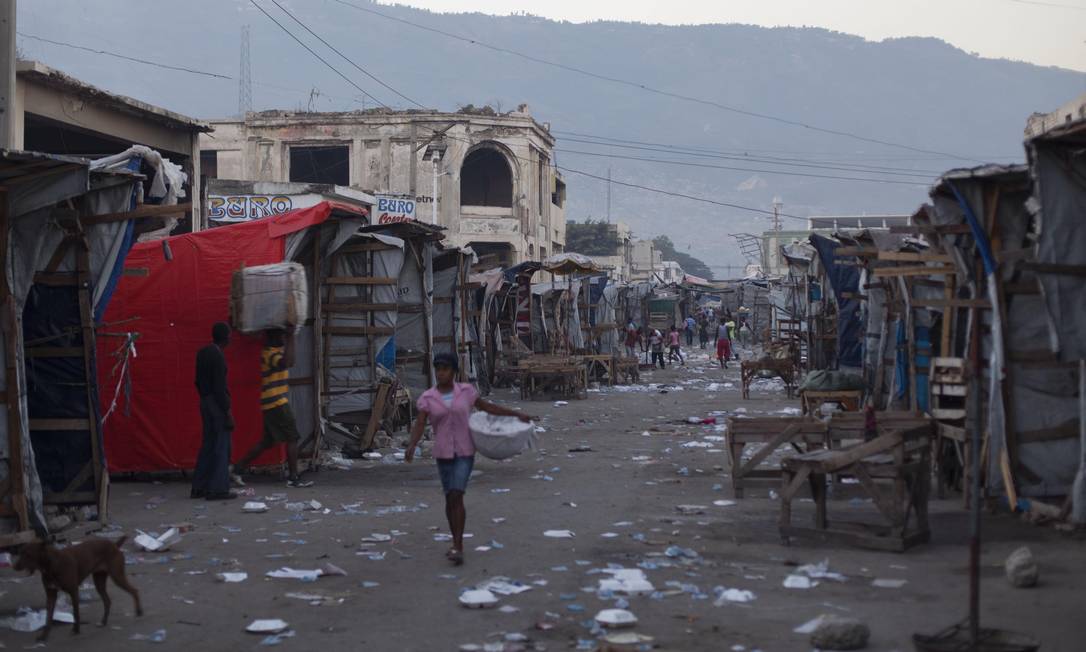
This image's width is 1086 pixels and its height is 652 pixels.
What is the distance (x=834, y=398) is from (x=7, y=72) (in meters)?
11.3

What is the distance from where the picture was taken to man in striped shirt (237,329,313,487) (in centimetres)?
1229

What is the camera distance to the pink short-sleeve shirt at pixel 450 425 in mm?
8602

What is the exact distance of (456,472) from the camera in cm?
856

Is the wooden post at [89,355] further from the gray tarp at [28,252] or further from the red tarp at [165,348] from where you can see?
the red tarp at [165,348]

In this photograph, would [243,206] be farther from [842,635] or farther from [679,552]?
[842,635]

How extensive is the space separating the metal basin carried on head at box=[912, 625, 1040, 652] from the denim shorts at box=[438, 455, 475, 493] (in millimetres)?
3655

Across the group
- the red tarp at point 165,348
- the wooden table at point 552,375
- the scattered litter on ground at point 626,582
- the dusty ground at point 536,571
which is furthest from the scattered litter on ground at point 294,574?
the wooden table at point 552,375

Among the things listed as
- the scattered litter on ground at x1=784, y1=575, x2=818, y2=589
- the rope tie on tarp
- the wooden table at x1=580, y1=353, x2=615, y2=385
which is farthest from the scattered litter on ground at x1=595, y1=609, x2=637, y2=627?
the wooden table at x1=580, y1=353, x2=615, y2=385

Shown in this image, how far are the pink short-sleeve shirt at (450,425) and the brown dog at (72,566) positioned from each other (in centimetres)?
259

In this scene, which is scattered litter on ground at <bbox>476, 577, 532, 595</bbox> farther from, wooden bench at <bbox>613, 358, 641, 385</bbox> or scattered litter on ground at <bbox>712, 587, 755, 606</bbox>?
wooden bench at <bbox>613, 358, 641, 385</bbox>

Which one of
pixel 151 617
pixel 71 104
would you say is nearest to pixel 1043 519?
pixel 151 617

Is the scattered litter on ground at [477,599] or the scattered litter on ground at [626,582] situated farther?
the scattered litter on ground at [626,582]

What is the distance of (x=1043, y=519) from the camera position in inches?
362

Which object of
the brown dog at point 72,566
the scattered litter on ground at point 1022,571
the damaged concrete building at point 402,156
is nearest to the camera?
the brown dog at point 72,566
